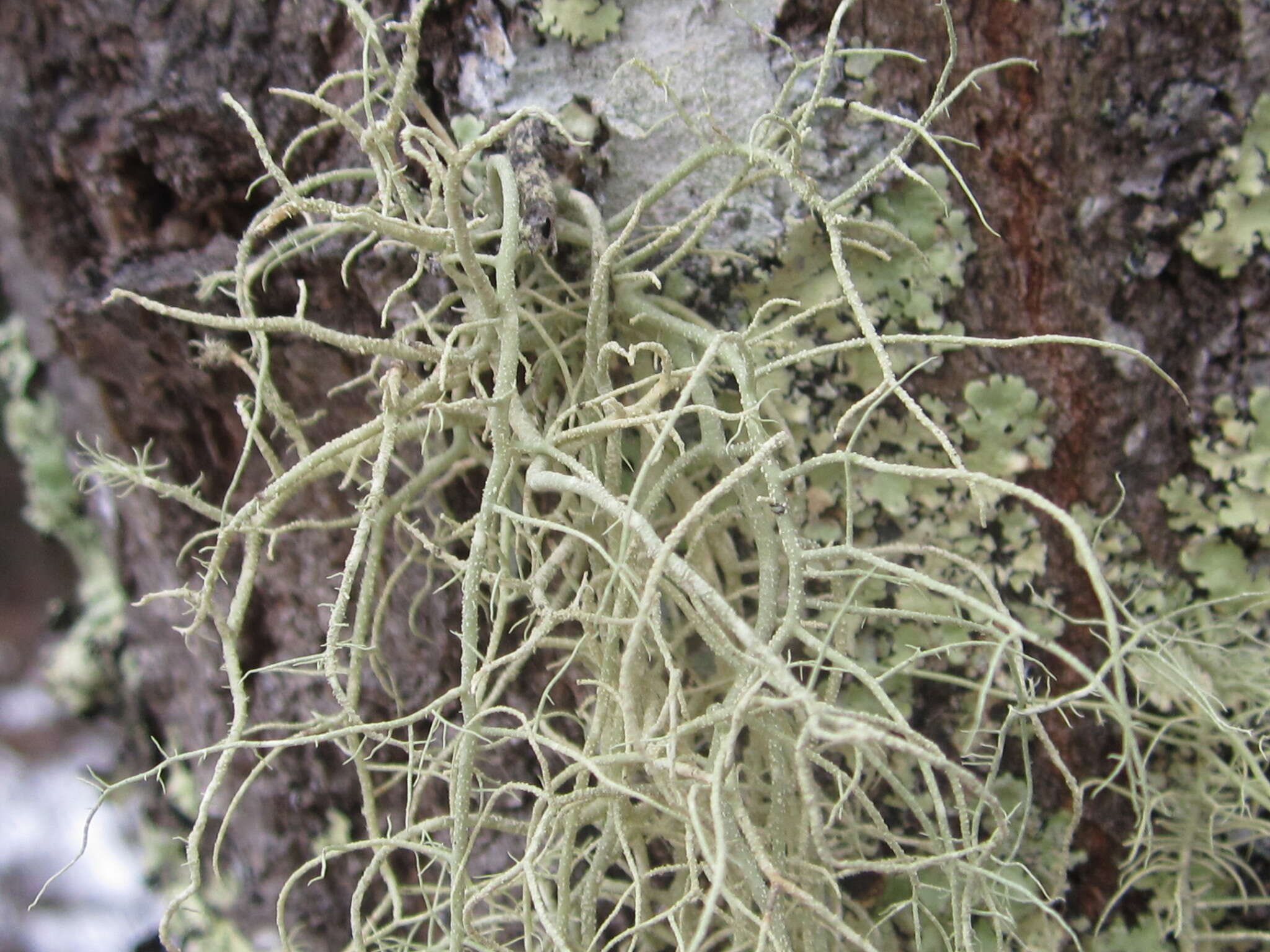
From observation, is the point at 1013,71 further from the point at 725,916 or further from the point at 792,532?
the point at 725,916

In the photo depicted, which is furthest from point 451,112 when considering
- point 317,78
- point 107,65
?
point 107,65

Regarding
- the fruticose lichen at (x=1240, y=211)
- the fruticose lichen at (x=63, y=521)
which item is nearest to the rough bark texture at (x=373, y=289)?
the fruticose lichen at (x=1240, y=211)

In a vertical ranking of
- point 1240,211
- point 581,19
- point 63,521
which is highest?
point 581,19

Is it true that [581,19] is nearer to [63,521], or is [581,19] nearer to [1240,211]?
[1240,211]

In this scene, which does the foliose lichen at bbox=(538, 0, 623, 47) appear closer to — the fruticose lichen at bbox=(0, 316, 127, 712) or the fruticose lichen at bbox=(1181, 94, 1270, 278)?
the fruticose lichen at bbox=(1181, 94, 1270, 278)

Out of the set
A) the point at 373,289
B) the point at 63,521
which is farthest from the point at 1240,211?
the point at 63,521

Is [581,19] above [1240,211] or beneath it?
above

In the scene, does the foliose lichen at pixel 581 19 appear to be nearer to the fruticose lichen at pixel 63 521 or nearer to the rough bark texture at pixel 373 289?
the rough bark texture at pixel 373 289

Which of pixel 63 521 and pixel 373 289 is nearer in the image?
pixel 373 289
